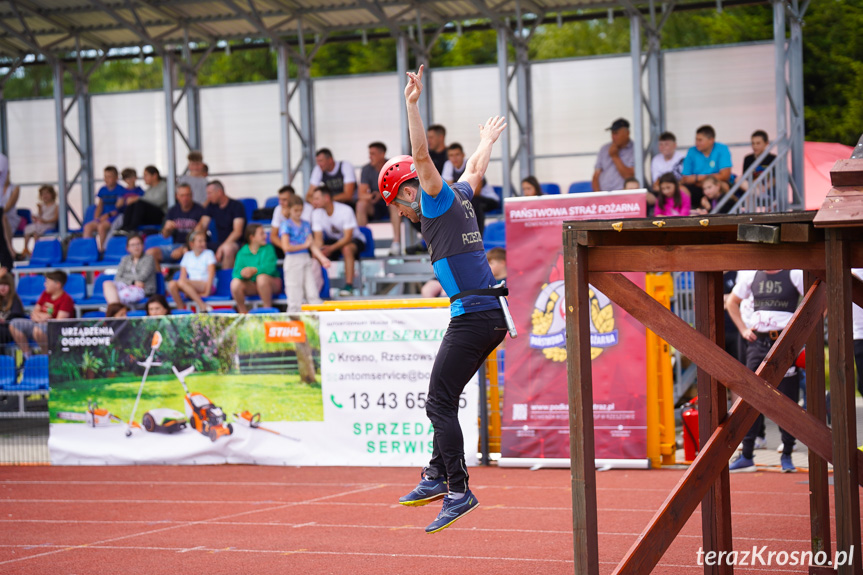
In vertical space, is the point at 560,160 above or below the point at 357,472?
above

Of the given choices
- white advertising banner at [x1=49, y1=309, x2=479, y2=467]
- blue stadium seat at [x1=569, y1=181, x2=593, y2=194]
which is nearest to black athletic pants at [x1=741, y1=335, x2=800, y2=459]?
white advertising banner at [x1=49, y1=309, x2=479, y2=467]

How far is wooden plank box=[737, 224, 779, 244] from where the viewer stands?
14.9 ft

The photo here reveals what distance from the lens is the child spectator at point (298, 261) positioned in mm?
15750

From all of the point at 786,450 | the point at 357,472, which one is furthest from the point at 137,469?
the point at 786,450

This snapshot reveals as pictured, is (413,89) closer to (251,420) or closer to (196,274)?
(251,420)

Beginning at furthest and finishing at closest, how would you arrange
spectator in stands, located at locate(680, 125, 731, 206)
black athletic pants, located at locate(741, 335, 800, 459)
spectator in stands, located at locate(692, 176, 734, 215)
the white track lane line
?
spectator in stands, located at locate(680, 125, 731, 206)
spectator in stands, located at locate(692, 176, 734, 215)
black athletic pants, located at locate(741, 335, 800, 459)
the white track lane line

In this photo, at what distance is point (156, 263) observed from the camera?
1758 centimetres

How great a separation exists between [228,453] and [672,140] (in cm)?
906

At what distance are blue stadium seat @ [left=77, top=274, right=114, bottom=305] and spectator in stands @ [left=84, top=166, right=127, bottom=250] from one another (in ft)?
5.68

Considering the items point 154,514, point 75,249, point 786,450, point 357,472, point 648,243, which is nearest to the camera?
point 648,243

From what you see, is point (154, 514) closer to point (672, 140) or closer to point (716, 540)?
point (716, 540)

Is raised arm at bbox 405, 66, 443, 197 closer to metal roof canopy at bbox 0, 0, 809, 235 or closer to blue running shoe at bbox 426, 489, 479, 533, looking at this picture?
blue running shoe at bbox 426, 489, 479, 533

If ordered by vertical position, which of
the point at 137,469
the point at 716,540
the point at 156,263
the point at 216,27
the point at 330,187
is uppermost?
the point at 216,27

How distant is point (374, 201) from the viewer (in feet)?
60.7
